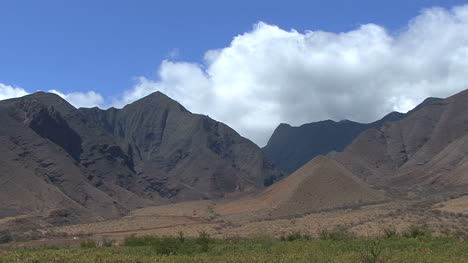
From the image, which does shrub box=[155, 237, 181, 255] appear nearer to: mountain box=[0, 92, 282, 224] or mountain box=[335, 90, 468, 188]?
mountain box=[0, 92, 282, 224]

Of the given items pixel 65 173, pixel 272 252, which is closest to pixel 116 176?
pixel 65 173

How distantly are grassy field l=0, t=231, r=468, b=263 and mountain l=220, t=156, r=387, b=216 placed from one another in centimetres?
5132

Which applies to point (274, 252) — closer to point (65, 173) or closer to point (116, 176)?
point (65, 173)

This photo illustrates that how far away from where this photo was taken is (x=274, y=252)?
3138 cm

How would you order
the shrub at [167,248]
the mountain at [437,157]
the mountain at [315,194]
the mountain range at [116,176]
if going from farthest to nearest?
the mountain at [437,157], the mountain range at [116,176], the mountain at [315,194], the shrub at [167,248]

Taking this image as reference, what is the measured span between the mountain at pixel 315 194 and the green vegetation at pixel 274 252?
5113cm

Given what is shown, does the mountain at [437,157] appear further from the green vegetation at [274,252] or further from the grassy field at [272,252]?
the grassy field at [272,252]

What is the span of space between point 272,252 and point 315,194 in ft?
225

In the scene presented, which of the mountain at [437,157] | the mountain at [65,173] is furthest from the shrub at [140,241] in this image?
the mountain at [437,157]

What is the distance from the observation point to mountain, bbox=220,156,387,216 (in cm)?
9381

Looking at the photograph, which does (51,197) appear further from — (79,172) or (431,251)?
(431,251)

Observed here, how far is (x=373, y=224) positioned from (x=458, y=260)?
3419cm

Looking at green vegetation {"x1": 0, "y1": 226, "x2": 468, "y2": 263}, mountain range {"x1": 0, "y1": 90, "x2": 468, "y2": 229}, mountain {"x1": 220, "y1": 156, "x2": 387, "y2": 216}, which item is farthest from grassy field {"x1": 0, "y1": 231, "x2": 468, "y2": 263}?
mountain range {"x1": 0, "y1": 90, "x2": 468, "y2": 229}

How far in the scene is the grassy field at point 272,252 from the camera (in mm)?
26047
